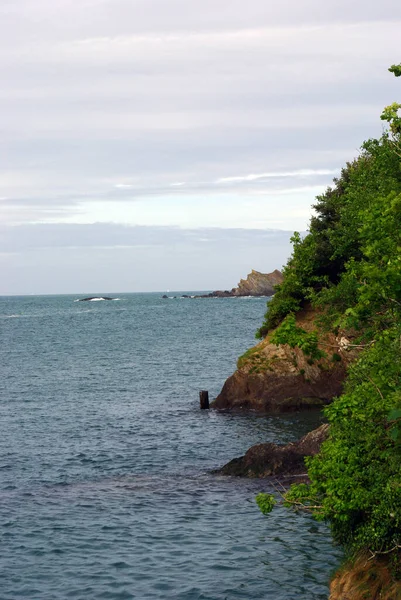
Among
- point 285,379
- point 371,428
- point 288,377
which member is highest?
point 371,428

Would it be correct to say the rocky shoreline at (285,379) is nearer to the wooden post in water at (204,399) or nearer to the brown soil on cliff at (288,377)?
the brown soil on cliff at (288,377)

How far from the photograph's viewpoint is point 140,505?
2859 centimetres

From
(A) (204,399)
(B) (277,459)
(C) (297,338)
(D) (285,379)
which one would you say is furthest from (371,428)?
(A) (204,399)

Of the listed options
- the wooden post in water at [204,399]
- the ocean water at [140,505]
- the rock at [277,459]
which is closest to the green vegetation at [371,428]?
the ocean water at [140,505]

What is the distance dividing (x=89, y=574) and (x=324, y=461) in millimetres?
8291

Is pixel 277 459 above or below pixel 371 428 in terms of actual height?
below

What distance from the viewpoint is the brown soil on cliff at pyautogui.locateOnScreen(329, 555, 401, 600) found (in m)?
17.1

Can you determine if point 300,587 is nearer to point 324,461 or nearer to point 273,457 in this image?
point 324,461

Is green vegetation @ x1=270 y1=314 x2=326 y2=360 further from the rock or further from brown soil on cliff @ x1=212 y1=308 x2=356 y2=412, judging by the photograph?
brown soil on cliff @ x1=212 y1=308 x2=356 y2=412

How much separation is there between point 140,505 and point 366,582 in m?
12.6

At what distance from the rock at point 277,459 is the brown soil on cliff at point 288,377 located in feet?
48.6

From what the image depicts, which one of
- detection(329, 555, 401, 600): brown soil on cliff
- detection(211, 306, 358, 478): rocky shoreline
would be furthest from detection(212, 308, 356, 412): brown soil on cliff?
detection(329, 555, 401, 600): brown soil on cliff

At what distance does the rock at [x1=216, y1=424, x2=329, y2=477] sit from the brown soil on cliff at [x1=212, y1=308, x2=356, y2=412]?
1482 cm

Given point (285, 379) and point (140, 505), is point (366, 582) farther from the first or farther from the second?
point (285, 379)
